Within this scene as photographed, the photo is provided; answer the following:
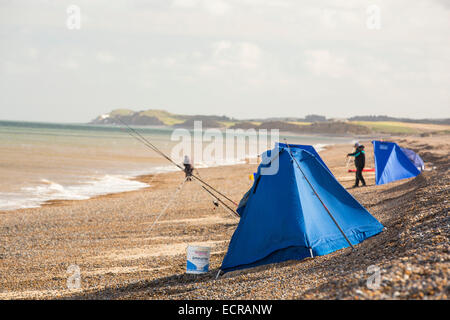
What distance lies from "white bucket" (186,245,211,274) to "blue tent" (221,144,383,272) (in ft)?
0.98

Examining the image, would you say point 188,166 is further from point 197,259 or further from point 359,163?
point 359,163

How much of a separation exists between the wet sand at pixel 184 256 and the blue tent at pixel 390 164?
106 cm

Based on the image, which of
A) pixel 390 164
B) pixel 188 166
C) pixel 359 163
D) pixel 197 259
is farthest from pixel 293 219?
pixel 390 164

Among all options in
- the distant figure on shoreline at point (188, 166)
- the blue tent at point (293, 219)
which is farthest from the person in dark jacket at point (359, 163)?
the blue tent at point (293, 219)

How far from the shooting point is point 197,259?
278 inches

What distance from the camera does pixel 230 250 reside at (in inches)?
284

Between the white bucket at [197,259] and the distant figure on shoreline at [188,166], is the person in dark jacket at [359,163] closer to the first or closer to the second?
the distant figure on shoreline at [188,166]

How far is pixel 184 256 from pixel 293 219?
2445mm

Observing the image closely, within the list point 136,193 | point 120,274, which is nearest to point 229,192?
point 136,193

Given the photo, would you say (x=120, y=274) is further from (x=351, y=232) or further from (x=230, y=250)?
(x=351, y=232)

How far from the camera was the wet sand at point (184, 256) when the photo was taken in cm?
471

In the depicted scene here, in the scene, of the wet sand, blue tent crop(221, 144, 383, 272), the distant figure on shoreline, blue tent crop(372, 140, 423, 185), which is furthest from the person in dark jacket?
blue tent crop(221, 144, 383, 272)

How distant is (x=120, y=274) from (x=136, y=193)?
11623mm

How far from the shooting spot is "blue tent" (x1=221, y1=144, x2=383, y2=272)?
22.8 ft
